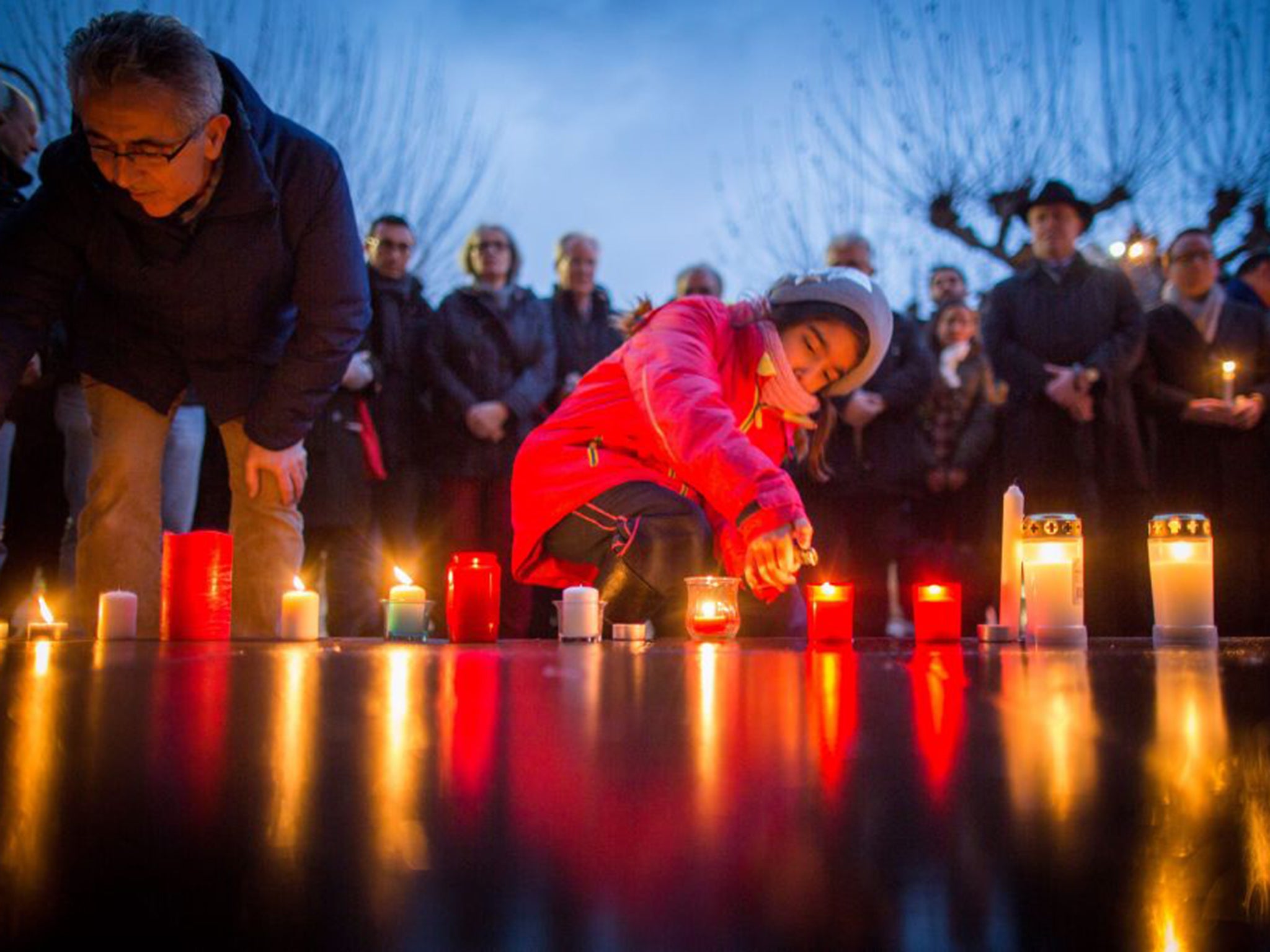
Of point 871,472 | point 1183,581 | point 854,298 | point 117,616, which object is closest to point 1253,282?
point 871,472

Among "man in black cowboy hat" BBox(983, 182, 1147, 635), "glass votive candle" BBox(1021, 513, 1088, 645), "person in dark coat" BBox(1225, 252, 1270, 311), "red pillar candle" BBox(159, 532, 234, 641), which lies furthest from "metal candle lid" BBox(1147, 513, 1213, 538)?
"person in dark coat" BBox(1225, 252, 1270, 311)

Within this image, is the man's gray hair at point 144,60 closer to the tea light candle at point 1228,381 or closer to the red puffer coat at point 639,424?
the red puffer coat at point 639,424

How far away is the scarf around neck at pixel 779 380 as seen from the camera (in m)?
3.09

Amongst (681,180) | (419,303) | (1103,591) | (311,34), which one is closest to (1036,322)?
(1103,591)

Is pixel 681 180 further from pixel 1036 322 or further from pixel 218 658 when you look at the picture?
pixel 218 658

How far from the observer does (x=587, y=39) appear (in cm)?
1262

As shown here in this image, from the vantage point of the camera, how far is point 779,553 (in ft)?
Answer: 7.34

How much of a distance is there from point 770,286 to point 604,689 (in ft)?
7.50

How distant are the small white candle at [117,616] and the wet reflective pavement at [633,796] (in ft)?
1.85

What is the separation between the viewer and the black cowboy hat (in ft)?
17.4

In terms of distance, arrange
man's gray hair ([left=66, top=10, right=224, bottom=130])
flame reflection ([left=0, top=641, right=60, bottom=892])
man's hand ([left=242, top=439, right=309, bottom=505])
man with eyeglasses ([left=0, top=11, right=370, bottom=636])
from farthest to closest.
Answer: man's hand ([left=242, top=439, right=309, bottom=505]) → man with eyeglasses ([left=0, top=11, right=370, bottom=636]) → man's gray hair ([left=66, top=10, right=224, bottom=130]) → flame reflection ([left=0, top=641, right=60, bottom=892])

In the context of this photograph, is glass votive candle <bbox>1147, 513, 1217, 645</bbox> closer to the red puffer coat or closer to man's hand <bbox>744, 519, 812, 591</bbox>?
man's hand <bbox>744, 519, 812, 591</bbox>

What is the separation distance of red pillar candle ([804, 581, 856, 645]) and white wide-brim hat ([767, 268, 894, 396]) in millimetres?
1148

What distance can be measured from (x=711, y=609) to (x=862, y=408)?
3053 mm
